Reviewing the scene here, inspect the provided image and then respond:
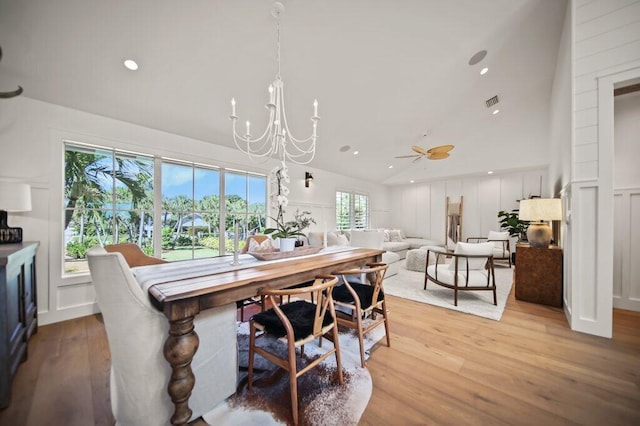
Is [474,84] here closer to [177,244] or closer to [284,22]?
[284,22]

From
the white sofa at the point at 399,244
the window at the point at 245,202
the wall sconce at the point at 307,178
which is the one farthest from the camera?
the white sofa at the point at 399,244

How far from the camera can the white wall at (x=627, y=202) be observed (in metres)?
2.76

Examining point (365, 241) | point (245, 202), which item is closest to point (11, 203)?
point (245, 202)

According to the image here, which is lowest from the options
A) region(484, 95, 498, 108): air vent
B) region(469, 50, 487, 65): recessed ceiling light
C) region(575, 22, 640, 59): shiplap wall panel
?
region(575, 22, 640, 59): shiplap wall panel

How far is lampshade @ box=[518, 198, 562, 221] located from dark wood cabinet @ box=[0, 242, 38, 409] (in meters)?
5.07

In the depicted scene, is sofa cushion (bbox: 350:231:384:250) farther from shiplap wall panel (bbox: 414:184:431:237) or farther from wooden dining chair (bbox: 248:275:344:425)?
shiplap wall panel (bbox: 414:184:431:237)

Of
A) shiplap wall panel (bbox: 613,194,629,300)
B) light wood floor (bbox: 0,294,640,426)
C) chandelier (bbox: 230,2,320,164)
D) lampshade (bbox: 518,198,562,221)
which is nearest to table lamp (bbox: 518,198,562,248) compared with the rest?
lampshade (bbox: 518,198,562,221)

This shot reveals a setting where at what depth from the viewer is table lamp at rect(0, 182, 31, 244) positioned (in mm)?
2057

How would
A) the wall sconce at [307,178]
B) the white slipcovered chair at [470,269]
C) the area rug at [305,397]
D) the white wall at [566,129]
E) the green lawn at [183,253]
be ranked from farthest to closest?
the wall sconce at [307,178] < the green lawn at [183,253] < the white slipcovered chair at [470,269] < the white wall at [566,129] < the area rug at [305,397]

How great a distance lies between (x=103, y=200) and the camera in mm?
2980

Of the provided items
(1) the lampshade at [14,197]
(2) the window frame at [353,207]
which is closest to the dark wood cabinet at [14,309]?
(1) the lampshade at [14,197]

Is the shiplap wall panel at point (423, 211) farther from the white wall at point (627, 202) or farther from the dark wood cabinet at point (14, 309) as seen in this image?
the dark wood cabinet at point (14, 309)

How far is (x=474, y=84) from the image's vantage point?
397cm

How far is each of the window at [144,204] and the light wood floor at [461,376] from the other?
1106 millimetres
